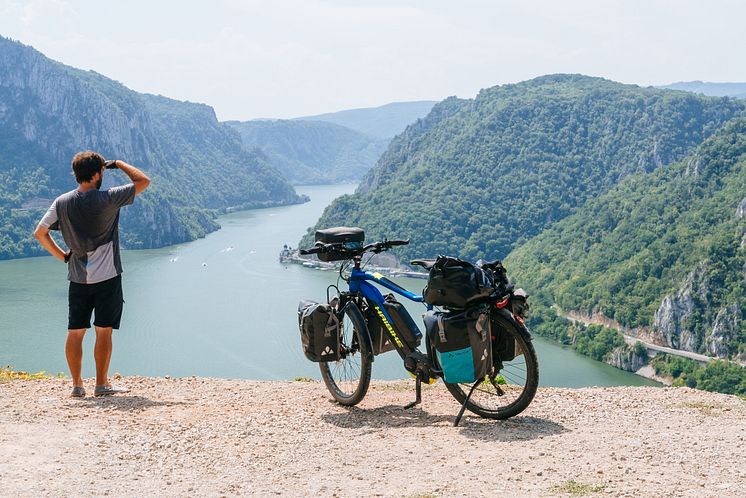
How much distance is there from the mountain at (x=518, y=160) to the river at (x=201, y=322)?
26.0m

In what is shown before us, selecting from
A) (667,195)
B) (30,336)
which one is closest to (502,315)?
(30,336)

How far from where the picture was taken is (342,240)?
18.5ft

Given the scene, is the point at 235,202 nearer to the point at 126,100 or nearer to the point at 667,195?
the point at 126,100

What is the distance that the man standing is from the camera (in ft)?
18.6

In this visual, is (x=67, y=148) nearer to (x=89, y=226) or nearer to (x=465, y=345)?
(x=89, y=226)

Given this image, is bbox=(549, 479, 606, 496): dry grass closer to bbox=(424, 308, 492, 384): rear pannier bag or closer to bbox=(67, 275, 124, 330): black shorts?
bbox=(424, 308, 492, 384): rear pannier bag

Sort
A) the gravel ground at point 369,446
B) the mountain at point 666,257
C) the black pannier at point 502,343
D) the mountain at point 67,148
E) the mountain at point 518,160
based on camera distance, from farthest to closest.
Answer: the mountain at point 67,148 < the mountain at point 518,160 < the mountain at point 666,257 < the black pannier at point 502,343 < the gravel ground at point 369,446

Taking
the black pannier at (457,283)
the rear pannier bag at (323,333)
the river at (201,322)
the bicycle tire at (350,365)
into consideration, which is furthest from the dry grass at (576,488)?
the river at (201,322)

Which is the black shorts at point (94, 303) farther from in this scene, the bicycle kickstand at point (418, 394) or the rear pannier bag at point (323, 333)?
the bicycle kickstand at point (418, 394)

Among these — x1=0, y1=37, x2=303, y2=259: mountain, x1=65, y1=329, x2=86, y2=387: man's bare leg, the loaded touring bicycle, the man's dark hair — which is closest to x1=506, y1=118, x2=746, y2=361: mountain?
x1=0, y1=37, x2=303, y2=259: mountain

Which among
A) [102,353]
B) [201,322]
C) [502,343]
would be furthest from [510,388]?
[201,322]

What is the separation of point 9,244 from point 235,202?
265 ft

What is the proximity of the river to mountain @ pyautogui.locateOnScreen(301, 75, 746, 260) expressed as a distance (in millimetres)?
26023

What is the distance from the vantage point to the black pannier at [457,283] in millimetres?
4852
